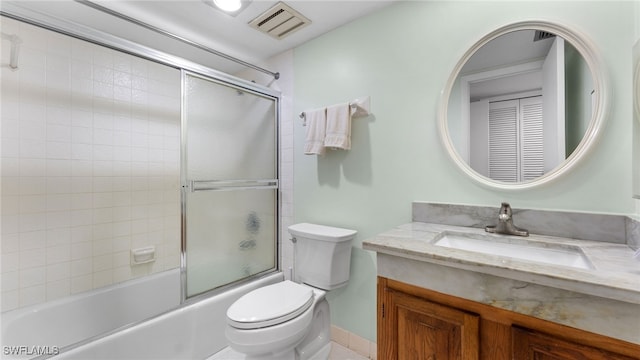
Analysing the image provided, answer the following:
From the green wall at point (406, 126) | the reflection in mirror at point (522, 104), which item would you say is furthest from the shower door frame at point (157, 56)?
the reflection in mirror at point (522, 104)

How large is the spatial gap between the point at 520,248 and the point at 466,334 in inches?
19.0

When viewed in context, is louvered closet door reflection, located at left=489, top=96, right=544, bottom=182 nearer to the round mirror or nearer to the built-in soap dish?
the round mirror

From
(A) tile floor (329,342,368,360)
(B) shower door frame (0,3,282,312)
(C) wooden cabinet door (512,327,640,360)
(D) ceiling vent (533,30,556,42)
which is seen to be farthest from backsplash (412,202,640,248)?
(B) shower door frame (0,3,282,312)

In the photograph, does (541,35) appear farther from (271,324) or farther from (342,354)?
(342,354)

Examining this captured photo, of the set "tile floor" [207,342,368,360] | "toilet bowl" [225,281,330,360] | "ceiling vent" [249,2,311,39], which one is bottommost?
"tile floor" [207,342,368,360]

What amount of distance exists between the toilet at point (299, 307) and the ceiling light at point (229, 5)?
1.45m

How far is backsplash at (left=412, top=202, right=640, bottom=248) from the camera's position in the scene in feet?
3.17

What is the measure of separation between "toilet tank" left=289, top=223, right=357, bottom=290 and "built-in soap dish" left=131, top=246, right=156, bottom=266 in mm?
1298

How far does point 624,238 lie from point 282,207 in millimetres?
1923

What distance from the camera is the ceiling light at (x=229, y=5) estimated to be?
4.93ft

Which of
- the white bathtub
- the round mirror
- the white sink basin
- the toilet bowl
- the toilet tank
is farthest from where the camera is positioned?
the toilet tank

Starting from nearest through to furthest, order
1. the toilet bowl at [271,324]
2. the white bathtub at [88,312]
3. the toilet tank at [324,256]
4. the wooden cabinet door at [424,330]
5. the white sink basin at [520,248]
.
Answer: the wooden cabinet door at [424,330] < the white sink basin at [520,248] < the toilet bowl at [271,324] < the white bathtub at [88,312] < the toilet tank at [324,256]

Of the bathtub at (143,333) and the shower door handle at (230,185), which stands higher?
the shower door handle at (230,185)

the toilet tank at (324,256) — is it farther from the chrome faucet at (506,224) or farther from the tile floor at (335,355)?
the chrome faucet at (506,224)
